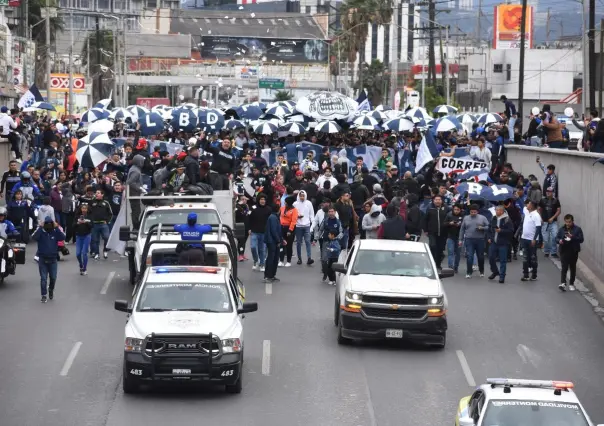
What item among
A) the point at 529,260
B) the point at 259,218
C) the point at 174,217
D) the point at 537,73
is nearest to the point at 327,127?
the point at 259,218

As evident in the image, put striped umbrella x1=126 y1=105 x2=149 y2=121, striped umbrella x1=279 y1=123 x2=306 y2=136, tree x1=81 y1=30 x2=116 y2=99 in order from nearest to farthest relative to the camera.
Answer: striped umbrella x1=279 y1=123 x2=306 y2=136 → striped umbrella x1=126 y1=105 x2=149 y2=121 → tree x1=81 y1=30 x2=116 y2=99

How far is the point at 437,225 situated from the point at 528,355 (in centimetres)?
811

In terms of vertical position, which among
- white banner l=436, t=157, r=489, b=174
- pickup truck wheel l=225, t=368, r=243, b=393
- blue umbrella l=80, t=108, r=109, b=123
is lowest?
pickup truck wheel l=225, t=368, r=243, b=393

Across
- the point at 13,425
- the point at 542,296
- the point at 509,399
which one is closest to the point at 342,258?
the point at 542,296

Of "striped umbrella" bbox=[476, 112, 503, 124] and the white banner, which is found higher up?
"striped umbrella" bbox=[476, 112, 503, 124]

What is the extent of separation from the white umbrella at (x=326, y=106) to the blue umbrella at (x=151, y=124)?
516cm

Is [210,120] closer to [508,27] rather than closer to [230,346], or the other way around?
[230,346]

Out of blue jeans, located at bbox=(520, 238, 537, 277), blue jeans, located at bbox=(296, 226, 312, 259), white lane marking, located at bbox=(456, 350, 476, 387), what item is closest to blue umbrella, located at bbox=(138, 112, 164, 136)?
blue jeans, located at bbox=(296, 226, 312, 259)

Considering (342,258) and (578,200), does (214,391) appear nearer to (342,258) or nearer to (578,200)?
(342,258)

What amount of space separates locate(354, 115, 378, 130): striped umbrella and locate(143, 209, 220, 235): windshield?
22287 mm

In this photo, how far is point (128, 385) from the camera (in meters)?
17.0

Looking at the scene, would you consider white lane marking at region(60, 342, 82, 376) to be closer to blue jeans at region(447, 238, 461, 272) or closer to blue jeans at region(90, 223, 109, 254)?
blue jeans at region(90, 223, 109, 254)

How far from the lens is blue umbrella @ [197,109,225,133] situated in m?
47.5

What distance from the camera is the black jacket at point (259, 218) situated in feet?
92.5
